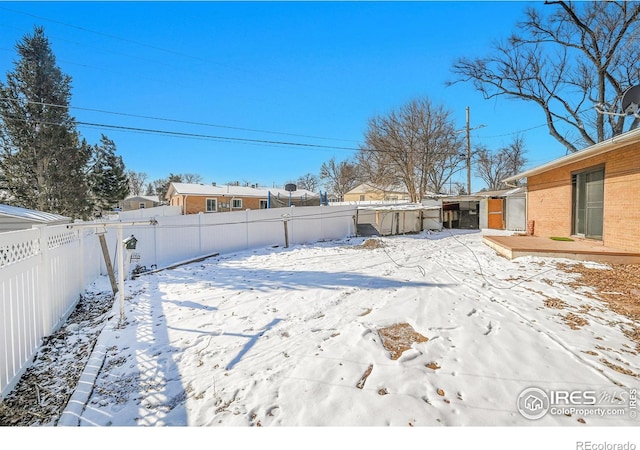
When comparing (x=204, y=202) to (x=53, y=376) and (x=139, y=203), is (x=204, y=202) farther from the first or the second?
(x=53, y=376)

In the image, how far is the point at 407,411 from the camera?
1.95 m

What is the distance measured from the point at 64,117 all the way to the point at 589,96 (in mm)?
26342

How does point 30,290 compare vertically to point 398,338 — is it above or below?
above

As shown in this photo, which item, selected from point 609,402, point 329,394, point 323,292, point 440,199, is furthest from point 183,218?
point 440,199

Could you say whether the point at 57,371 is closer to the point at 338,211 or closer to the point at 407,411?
the point at 407,411

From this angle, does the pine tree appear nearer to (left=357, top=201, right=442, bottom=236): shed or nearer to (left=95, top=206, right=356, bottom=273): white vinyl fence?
(left=95, top=206, right=356, bottom=273): white vinyl fence

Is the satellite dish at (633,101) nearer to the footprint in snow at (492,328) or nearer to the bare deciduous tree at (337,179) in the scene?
the footprint in snow at (492,328)

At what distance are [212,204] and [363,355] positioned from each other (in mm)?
23249

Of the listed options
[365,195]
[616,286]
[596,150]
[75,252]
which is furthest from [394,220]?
[365,195]

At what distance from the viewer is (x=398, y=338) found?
10.1 feet

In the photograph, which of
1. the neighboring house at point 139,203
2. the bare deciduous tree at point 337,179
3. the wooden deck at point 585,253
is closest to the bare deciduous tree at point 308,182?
the bare deciduous tree at point 337,179

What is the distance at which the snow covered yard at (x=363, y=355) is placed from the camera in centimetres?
204

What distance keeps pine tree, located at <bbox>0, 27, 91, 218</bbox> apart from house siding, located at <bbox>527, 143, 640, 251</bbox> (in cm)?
1929

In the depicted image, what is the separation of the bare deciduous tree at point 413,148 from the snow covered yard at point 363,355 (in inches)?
813
